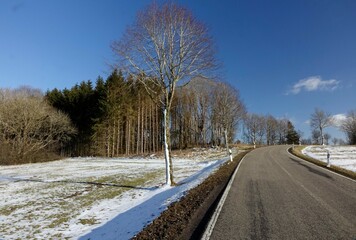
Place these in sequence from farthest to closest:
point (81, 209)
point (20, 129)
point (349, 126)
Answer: point (349, 126) < point (20, 129) < point (81, 209)

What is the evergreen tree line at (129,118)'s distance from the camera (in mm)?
49569

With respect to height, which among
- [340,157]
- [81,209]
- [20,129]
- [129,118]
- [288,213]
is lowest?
[81,209]

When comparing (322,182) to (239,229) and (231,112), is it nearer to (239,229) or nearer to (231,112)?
(239,229)

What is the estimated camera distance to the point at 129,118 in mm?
52969

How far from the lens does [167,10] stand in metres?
14.1

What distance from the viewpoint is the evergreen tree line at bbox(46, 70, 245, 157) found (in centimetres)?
4957

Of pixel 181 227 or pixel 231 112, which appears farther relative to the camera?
pixel 231 112

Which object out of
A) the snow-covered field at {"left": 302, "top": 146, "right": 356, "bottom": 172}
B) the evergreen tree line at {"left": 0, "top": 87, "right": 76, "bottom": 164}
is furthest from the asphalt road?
the evergreen tree line at {"left": 0, "top": 87, "right": 76, "bottom": 164}

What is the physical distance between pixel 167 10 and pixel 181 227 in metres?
11.2

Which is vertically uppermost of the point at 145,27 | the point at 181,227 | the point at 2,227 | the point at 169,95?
the point at 145,27

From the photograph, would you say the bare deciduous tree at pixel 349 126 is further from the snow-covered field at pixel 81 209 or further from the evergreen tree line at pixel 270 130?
the snow-covered field at pixel 81 209

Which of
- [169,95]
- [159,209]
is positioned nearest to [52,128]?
[169,95]

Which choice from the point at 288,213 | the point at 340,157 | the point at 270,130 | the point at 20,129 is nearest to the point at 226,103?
the point at 340,157

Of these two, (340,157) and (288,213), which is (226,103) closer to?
(340,157)
